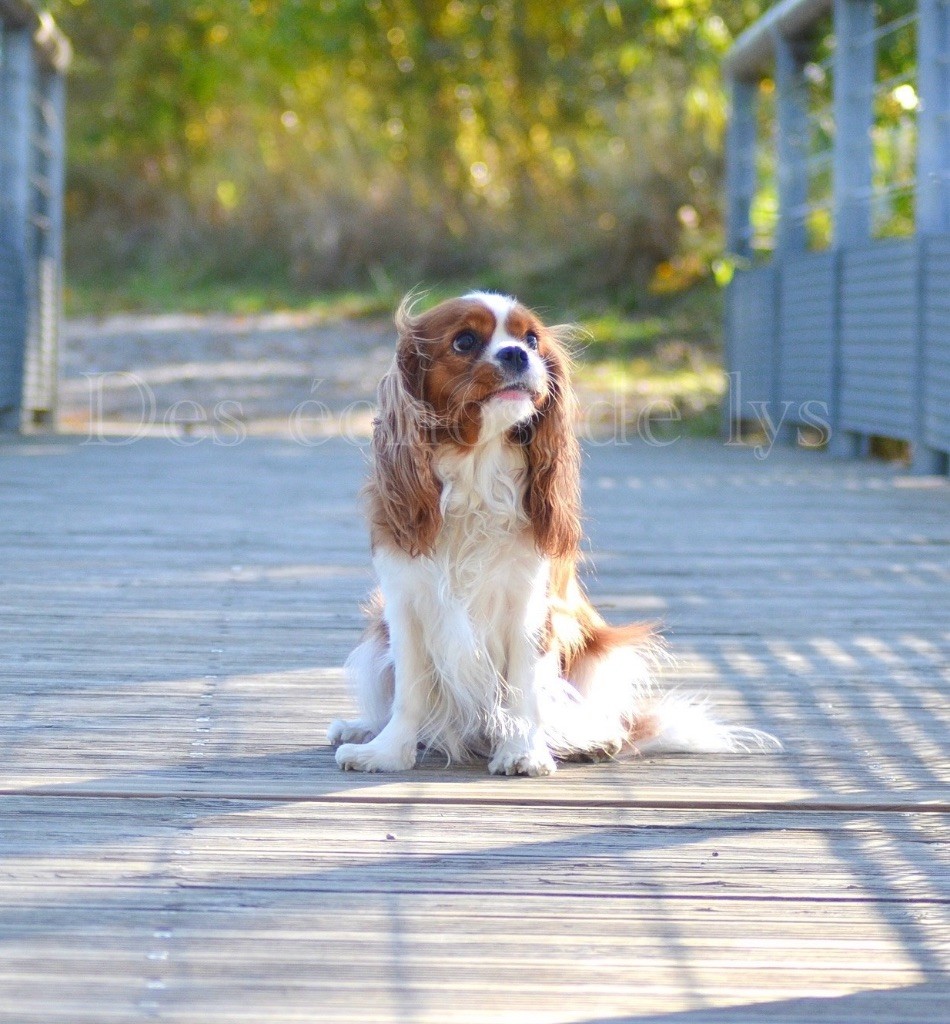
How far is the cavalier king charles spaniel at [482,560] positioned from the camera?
8.60 ft

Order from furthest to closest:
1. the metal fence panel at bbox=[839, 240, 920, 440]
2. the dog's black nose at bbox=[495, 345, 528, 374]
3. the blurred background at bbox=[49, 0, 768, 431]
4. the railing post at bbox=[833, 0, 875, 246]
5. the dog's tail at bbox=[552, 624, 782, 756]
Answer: the blurred background at bbox=[49, 0, 768, 431] < the railing post at bbox=[833, 0, 875, 246] < the metal fence panel at bbox=[839, 240, 920, 440] < the dog's tail at bbox=[552, 624, 782, 756] < the dog's black nose at bbox=[495, 345, 528, 374]

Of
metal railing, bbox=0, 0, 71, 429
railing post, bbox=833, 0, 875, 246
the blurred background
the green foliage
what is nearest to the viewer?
railing post, bbox=833, 0, 875, 246

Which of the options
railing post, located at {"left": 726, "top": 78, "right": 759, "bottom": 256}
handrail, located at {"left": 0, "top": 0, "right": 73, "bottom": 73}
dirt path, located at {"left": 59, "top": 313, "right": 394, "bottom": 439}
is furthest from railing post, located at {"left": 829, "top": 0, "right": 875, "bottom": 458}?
handrail, located at {"left": 0, "top": 0, "right": 73, "bottom": 73}

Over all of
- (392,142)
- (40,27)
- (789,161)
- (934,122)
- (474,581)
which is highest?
(392,142)

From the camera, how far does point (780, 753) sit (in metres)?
2.81

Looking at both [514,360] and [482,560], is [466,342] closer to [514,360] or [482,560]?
[514,360]

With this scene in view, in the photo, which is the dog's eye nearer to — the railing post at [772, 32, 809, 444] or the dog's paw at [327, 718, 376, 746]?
the dog's paw at [327, 718, 376, 746]

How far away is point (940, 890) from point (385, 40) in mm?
14863

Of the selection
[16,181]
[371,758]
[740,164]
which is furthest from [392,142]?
[371,758]

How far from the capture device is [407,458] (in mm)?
2629

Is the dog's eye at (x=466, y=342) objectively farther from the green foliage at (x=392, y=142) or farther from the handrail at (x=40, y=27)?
the green foliage at (x=392, y=142)

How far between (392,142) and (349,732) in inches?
546

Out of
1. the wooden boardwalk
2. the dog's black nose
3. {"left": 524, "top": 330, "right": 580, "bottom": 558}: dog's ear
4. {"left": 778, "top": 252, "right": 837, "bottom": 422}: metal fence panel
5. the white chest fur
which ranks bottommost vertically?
the wooden boardwalk

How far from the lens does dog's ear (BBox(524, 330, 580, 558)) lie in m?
2.68
